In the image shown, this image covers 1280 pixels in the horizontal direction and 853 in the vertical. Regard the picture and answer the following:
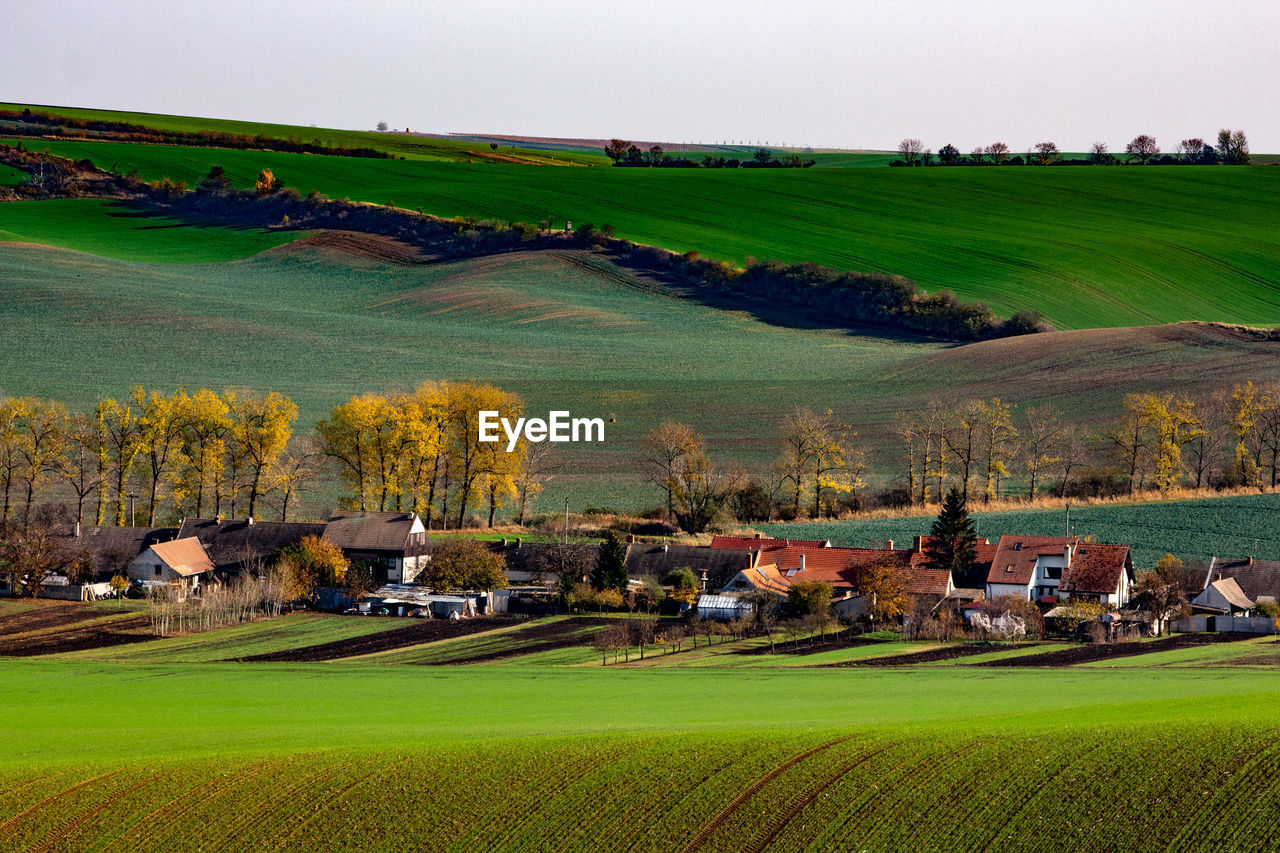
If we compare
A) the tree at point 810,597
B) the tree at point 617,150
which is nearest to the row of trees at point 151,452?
the tree at point 810,597

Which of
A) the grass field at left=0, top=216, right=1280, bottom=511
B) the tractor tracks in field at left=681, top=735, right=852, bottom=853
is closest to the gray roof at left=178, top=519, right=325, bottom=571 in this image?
the grass field at left=0, top=216, right=1280, bottom=511

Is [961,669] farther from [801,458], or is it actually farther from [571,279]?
[571,279]

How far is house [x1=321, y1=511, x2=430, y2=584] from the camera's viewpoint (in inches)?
2830

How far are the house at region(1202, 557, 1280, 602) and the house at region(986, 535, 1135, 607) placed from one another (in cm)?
376

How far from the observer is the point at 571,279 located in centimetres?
13138

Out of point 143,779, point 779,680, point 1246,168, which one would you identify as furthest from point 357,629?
point 1246,168

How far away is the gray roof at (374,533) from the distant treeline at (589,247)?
56869 mm

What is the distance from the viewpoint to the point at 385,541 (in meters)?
72.8

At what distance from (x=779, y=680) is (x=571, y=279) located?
9078cm

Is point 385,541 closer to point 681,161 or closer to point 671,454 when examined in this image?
point 671,454

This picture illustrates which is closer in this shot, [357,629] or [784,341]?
[357,629]

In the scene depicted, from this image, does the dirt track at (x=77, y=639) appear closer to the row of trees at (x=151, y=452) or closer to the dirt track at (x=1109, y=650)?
the row of trees at (x=151, y=452)

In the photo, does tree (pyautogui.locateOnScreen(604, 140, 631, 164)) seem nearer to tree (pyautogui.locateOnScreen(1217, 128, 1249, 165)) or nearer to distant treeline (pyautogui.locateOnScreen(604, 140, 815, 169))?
distant treeline (pyautogui.locateOnScreen(604, 140, 815, 169))

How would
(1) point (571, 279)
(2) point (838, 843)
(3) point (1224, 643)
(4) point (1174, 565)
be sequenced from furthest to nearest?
(1) point (571, 279)
(4) point (1174, 565)
(3) point (1224, 643)
(2) point (838, 843)
